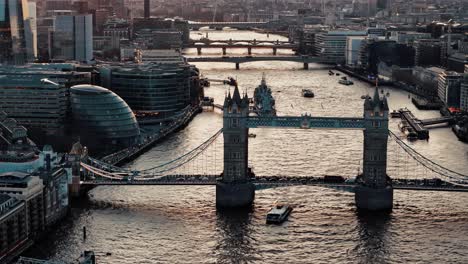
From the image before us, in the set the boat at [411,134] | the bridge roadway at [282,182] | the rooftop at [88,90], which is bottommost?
the boat at [411,134]

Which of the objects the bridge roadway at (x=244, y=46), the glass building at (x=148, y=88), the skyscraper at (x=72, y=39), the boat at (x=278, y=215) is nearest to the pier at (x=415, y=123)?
the glass building at (x=148, y=88)

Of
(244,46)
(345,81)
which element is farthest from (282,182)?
(244,46)

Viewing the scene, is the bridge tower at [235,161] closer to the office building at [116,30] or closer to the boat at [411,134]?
the boat at [411,134]

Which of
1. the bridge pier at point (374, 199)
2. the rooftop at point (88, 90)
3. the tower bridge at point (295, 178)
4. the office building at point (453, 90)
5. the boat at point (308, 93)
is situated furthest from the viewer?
the boat at point (308, 93)

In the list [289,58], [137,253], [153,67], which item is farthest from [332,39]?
[137,253]

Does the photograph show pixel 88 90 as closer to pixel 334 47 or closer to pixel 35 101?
pixel 35 101

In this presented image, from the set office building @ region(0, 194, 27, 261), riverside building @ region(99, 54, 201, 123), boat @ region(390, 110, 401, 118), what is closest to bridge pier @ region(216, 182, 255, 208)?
office building @ region(0, 194, 27, 261)
